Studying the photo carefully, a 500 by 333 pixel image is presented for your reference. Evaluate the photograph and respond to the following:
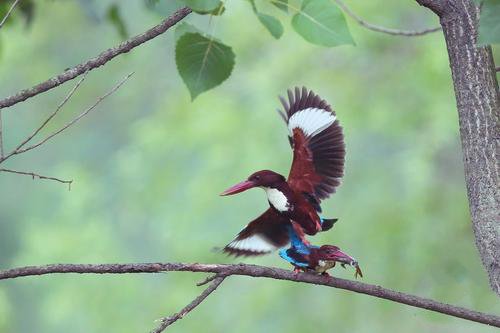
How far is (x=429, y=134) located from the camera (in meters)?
5.64

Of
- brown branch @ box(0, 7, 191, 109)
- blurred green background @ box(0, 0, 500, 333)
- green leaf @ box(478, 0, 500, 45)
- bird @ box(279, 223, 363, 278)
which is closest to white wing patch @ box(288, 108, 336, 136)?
bird @ box(279, 223, 363, 278)

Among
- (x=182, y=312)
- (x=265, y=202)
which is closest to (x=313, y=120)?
(x=182, y=312)

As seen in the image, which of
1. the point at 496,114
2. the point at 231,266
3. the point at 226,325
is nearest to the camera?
the point at 231,266

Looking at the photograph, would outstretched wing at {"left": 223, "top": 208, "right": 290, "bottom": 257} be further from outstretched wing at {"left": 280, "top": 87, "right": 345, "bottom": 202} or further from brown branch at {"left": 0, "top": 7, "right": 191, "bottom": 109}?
brown branch at {"left": 0, "top": 7, "right": 191, "bottom": 109}

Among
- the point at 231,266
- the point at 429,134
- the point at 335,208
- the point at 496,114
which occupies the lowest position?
the point at 335,208

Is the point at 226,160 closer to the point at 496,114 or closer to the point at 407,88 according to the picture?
the point at 407,88

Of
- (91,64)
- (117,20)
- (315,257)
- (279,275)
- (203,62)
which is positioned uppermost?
(91,64)

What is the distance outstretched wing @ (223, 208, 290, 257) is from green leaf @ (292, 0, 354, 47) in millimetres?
365

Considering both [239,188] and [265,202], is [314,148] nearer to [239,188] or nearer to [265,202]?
[239,188]

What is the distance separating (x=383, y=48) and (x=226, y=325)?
2.38 metres

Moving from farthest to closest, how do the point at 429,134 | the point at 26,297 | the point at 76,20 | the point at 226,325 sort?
the point at 26,297
the point at 76,20
the point at 226,325
the point at 429,134

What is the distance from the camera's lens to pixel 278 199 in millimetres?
1898

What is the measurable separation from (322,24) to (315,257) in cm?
44

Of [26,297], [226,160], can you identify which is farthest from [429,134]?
[26,297]
